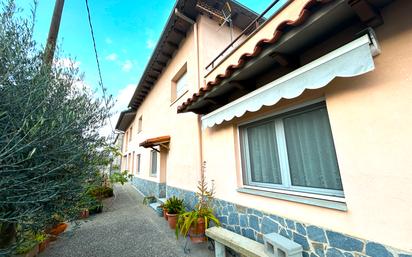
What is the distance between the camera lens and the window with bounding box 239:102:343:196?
3.53 m

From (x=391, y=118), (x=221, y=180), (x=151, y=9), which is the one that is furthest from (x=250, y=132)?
(x=151, y=9)

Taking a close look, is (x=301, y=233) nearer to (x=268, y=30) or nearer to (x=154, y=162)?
(x=268, y=30)

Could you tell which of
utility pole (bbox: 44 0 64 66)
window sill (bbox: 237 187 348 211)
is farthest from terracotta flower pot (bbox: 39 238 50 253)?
window sill (bbox: 237 187 348 211)

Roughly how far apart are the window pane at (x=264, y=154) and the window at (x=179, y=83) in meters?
6.36

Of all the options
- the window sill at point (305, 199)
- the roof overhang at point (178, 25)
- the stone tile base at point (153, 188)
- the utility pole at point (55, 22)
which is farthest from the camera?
the stone tile base at point (153, 188)

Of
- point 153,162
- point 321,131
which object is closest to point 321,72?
point 321,131

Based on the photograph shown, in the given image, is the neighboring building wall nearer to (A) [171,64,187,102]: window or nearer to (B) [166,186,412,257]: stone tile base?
(A) [171,64,187,102]: window

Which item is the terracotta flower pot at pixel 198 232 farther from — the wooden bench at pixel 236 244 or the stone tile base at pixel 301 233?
the stone tile base at pixel 301 233

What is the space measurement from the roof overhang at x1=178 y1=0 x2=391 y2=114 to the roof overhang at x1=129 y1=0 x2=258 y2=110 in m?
5.57

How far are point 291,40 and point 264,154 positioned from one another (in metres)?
2.92

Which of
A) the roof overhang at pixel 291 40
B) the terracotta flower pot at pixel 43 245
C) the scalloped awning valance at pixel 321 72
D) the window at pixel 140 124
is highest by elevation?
the window at pixel 140 124

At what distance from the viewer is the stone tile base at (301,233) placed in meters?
2.68

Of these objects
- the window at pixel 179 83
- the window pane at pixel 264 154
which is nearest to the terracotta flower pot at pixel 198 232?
the window pane at pixel 264 154

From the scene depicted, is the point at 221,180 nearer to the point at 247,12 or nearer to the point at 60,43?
the point at 60,43
